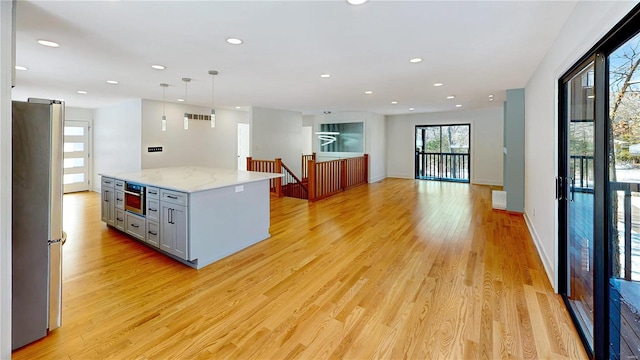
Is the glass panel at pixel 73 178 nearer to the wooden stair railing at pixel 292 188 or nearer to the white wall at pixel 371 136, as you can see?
the wooden stair railing at pixel 292 188

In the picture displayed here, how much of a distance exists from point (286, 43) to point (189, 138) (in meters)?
5.66

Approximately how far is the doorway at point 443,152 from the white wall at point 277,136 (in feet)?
14.3

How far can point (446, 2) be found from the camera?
2207mm

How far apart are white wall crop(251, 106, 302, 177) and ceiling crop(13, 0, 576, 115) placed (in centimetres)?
287

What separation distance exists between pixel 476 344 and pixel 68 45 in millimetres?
4638

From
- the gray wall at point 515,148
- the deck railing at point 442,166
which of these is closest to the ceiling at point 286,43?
the gray wall at point 515,148

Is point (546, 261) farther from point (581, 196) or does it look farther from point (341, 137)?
point (341, 137)

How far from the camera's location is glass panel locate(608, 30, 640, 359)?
1507mm

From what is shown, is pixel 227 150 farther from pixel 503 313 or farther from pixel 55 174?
pixel 503 313

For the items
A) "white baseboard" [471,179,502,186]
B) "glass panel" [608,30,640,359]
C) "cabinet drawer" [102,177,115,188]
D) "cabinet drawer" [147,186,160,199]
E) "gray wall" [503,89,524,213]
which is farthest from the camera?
"white baseboard" [471,179,502,186]

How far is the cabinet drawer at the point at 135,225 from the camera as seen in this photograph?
3828 millimetres

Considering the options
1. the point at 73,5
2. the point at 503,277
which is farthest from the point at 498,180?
the point at 73,5

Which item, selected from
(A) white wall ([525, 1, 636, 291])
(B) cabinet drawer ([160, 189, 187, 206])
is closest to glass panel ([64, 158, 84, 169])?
(B) cabinet drawer ([160, 189, 187, 206])

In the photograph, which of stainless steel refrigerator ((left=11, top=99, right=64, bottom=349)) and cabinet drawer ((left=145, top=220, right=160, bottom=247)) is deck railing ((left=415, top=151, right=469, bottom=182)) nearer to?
cabinet drawer ((left=145, top=220, right=160, bottom=247))
